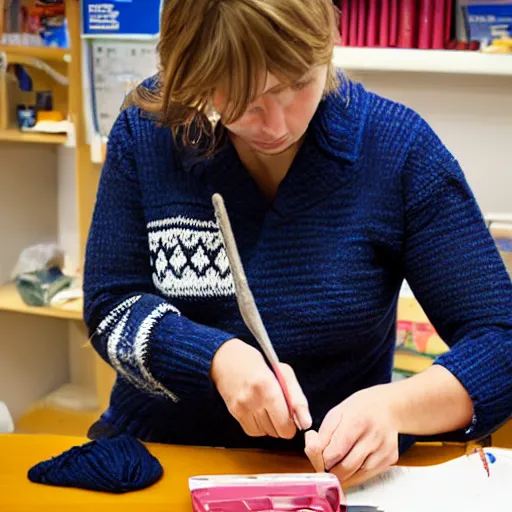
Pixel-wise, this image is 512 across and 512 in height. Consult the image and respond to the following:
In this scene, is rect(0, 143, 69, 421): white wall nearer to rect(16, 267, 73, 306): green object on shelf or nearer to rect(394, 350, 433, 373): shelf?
rect(16, 267, 73, 306): green object on shelf

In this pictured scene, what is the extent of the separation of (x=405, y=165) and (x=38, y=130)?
131 cm

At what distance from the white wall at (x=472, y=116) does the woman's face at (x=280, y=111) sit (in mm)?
1111

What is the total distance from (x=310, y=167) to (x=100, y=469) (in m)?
0.40

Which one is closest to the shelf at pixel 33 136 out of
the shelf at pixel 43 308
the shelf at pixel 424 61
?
the shelf at pixel 43 308

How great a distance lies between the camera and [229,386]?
79cm

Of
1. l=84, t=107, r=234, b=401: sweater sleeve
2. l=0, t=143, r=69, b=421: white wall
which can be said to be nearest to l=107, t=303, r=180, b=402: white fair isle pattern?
l=84, t=107, r=234, b=401: sweater sleeve

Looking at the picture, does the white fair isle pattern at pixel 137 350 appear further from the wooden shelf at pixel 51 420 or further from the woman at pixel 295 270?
the wooden shelf at pixel 51 420

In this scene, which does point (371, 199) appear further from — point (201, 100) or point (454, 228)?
point (201, 100)

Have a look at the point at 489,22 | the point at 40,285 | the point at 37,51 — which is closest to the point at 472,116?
the point at 489,22

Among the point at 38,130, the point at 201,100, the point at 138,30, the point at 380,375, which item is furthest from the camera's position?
the point at 38,130

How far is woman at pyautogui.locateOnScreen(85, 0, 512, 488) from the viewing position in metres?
0.78

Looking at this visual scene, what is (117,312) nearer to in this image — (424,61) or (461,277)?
Answer: (461,277)

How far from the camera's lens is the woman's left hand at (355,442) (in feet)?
2.45

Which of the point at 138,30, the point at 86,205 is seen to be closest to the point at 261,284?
the point at 138,30
